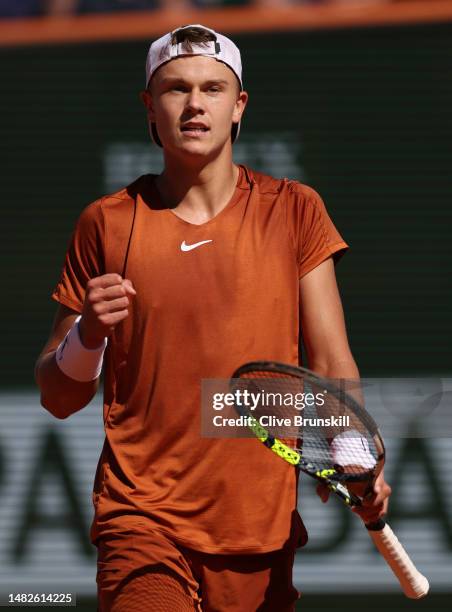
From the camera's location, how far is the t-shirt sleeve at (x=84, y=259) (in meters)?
3.73

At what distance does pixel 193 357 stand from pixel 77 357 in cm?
33

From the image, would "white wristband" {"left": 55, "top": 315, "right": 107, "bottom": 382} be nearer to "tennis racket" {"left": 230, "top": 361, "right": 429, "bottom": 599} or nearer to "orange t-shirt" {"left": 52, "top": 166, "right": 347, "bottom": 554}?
"orange t-shirt" {"left": 52, "top": 166, "right": 347, "bottom": 554}

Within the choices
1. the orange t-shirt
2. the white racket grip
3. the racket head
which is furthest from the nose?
the white racket grip

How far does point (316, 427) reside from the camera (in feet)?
11.6

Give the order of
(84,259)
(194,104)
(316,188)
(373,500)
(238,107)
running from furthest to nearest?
(316,188)
(238,107)
(84,259)
(194,104)
(373,500)

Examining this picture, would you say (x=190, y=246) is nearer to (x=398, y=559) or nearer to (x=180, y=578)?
(x=180, y=578)

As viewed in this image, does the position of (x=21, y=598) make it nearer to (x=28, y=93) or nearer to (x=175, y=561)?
(x=28, y=93)

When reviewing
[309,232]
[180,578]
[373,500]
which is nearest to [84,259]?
[309,232]

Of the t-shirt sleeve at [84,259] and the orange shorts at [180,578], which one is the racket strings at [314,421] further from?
the t-shirt sleeve at [84,259]

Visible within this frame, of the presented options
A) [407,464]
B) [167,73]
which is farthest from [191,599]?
[407,464]

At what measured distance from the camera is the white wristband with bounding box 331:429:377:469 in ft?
11.0

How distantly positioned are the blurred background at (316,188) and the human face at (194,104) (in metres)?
3.69

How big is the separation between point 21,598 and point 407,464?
238 centimetres

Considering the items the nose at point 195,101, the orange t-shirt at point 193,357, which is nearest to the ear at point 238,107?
the nose at point 195,101
